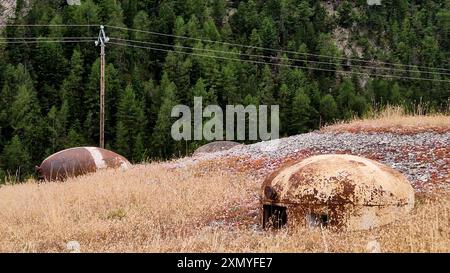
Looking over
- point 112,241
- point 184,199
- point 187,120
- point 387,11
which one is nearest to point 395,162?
point 184,199

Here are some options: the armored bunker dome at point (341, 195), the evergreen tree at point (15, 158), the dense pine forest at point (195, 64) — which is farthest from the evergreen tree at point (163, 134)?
the armored bunker dome at point (341, 195)

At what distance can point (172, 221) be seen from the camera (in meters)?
9.99

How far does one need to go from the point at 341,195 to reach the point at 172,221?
3238mm

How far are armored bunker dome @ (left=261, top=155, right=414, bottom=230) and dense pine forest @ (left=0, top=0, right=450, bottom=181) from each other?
60.4 m

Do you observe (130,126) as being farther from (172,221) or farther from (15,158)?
(172,221)

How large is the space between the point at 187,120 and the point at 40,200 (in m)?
69.5

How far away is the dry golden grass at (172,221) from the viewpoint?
7156mm

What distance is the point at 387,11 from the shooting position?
384ft

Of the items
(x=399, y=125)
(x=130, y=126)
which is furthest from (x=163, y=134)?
(x=399, y=125)

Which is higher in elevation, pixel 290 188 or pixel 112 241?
pixel 290 188

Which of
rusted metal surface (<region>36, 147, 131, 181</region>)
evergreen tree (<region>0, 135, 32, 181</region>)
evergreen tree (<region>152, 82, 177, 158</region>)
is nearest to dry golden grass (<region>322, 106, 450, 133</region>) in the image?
rusted metal surface (<region>36, 147, 131, 181</region>)

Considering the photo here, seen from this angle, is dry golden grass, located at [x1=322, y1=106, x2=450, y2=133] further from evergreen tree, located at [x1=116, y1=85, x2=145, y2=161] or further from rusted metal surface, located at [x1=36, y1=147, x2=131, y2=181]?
evergreen tree, located at [x1=116, y1=85, x2=145, y2=161]

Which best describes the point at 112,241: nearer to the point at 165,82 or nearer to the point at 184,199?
the point at 184,199

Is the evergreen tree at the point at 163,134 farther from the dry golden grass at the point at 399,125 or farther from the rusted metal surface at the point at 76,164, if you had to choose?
the dry golden grass at the point at 399,125
